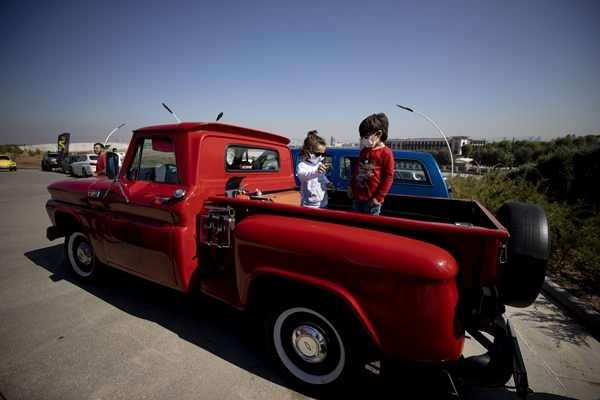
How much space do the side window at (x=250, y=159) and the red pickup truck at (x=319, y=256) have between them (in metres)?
0.02

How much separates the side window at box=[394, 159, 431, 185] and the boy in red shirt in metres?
2.74

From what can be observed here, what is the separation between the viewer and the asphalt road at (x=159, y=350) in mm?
2031

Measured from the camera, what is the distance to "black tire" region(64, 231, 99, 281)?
351cm

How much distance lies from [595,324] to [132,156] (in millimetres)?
4861

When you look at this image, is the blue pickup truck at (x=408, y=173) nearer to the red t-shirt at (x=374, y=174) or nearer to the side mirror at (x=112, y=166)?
the red t-shirt at (x=374, y=174)

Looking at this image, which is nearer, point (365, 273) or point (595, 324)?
point (365, 273)

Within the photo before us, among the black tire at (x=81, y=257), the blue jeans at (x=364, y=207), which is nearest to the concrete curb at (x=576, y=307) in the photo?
the blue jeans at (x=364, y=207)

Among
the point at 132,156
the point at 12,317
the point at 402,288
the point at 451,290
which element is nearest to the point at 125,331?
the point at 12,317

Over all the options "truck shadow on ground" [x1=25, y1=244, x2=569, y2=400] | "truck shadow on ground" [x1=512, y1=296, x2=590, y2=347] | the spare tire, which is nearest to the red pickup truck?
the spare tire

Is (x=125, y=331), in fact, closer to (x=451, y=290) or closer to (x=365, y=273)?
(x=365, y=273)

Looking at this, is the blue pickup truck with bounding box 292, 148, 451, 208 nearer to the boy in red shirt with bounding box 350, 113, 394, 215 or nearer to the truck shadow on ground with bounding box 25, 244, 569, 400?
the boy in red shirt with bounding box 350, 113, 394, 215

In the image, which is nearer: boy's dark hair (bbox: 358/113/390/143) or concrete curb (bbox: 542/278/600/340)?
boy's dark hair (bbox: 358/113/390/143)

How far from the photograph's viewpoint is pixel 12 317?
2824 millimetres

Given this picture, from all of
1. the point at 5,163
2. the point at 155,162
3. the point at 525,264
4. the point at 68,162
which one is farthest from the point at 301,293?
the point at 5,163
